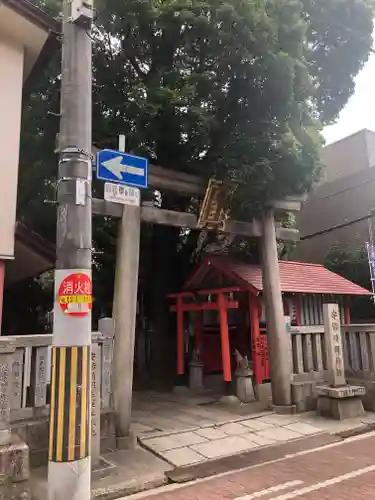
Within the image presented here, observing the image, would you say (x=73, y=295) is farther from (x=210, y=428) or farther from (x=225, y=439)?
(x=210, y=428)

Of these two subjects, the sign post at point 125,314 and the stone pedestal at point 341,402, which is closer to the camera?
the sign post at point 125,314

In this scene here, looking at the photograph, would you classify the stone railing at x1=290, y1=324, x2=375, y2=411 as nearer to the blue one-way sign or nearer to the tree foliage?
the tree foliage

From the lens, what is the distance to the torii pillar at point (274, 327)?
915cm

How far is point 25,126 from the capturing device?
10195 millimetres

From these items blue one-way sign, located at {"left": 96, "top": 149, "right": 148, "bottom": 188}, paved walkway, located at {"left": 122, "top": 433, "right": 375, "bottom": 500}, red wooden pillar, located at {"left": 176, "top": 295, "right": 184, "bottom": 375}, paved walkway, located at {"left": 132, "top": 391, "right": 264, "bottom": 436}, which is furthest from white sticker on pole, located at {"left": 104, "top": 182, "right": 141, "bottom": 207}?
red wooden pillar, located at {"left": 176, "top": 295, "right": 184, "bottom": 375}

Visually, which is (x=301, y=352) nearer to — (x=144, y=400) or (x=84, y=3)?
(x=144, y=400)

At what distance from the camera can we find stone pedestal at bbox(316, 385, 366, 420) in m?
8.60

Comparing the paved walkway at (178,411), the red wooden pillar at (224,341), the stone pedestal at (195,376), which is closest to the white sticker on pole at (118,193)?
the paved walkway at (178,411)

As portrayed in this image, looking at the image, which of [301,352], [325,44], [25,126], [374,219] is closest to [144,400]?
[301,352]

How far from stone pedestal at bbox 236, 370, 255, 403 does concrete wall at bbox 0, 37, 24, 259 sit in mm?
6207

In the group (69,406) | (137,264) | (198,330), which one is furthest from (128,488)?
(198,330)

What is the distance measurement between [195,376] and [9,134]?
795 centimetres

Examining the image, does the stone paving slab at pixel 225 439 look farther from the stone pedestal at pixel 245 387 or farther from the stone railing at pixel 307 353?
the stone pedestal at pixel 245 387

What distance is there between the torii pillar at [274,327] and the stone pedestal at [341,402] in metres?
0.67
